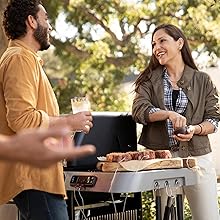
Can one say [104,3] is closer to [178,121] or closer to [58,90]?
[58,90]

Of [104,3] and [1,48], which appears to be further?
[104,3]

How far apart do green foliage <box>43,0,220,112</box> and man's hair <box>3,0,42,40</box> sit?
5744mm

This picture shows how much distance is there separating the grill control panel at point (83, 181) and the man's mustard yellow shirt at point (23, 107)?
472 mm

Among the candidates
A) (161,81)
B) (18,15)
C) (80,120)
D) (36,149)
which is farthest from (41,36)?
(36,149)

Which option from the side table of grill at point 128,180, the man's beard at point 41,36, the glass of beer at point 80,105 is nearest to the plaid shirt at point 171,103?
the side table of grill at point 128,180

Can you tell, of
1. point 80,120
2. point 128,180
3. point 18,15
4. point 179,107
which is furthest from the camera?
point 179,107

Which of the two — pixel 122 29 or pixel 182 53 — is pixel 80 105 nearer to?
pixel 182 53

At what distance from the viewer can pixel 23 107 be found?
9.31 feet

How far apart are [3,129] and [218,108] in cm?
157

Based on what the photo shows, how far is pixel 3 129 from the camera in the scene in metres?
2.99

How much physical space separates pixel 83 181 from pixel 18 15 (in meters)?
0.96

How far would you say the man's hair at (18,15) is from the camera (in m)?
3.12

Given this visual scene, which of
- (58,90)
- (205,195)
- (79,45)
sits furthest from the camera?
(58,90)

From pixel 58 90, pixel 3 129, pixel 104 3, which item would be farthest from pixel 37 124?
pixel 58 90
